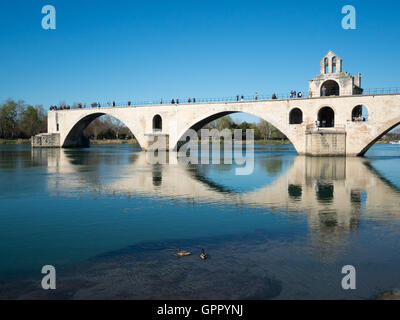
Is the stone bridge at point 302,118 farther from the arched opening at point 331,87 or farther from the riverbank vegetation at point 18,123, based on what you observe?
the riverbank vegetation at point 18,123

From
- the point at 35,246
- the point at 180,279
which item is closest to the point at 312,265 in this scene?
the point at 180,279

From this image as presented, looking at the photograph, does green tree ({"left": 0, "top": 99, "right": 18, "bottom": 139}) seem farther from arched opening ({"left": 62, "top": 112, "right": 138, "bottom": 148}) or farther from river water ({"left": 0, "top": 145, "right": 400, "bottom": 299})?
river water ({"left": 0, "top": 145, "right": 400, "bottom": 299})

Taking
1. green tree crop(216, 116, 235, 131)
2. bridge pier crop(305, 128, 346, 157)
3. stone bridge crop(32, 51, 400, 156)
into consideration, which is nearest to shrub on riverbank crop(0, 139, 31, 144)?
stone bridge crop(32, 51, 400, 156)

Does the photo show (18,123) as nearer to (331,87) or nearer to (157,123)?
(157,123)

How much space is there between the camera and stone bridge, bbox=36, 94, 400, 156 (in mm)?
30359

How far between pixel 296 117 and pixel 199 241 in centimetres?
3067

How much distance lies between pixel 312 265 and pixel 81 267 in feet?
12.3

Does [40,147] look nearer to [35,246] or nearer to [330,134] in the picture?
[330,134]

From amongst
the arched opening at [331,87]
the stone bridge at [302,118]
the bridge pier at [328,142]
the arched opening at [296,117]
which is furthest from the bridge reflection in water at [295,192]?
the arched opening at [331,87]

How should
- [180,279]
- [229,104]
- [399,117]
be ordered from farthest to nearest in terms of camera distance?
[229,104] → [399,117] → [180,279]

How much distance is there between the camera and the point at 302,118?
3534 centimetres

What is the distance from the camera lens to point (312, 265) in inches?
237

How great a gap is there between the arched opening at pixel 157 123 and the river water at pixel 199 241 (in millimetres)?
31996

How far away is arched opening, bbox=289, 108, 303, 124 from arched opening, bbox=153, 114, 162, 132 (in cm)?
1713
